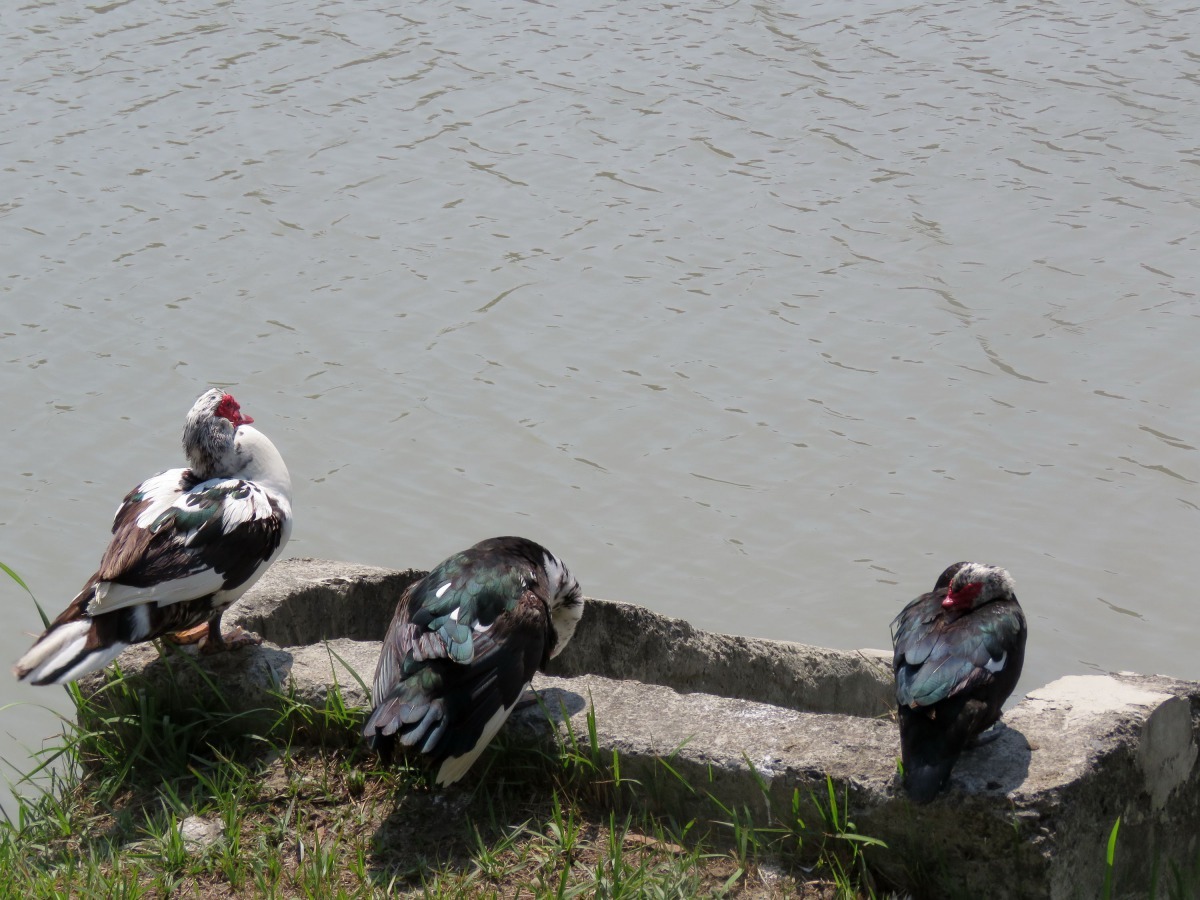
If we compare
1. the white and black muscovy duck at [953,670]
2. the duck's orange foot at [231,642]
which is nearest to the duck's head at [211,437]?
the duck's orange foot at [231,642]

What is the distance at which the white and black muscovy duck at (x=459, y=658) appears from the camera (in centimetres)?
293

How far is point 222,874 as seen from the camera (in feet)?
9.79

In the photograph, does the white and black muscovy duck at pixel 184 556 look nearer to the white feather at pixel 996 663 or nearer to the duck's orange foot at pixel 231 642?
the duck's orange foot at pixel 231 642

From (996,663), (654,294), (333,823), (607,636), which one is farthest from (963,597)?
(654,294)

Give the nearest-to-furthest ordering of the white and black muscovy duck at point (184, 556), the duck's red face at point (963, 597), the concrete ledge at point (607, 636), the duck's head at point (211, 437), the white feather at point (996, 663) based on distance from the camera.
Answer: the white feather at point (996, 663) → the duck's red face at point (963, 597) → the white and black muscovy duck at point (184, 556) → the duck's head at point (211, 437) → the concrete ledge at point (607, 636)

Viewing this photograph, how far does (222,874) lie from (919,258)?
617 centimetres

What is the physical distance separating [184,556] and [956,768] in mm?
1893

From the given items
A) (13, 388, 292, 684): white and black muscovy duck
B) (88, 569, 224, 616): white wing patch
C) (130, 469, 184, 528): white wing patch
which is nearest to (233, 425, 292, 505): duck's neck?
(13, 388, 292, 684): white and black muscovy duck

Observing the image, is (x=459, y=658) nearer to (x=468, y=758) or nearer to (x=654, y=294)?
(x=468, y=758)

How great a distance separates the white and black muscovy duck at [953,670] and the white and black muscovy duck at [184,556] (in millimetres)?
1661

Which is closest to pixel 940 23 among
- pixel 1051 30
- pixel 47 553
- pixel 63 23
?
pixel 1051 30

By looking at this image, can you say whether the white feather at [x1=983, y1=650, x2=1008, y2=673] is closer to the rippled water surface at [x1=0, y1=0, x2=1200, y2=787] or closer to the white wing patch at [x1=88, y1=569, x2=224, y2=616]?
the white wing patch at [x1=88, y1=569, x2=224, y2=616]

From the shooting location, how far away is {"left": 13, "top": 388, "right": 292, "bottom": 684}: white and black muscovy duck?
3248 millimetres

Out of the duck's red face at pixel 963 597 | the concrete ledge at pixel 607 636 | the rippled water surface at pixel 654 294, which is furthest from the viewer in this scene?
the rippled water surface at pixel 654 294
